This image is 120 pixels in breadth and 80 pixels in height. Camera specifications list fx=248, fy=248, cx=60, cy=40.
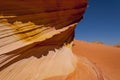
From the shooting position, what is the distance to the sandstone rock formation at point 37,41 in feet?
13.4

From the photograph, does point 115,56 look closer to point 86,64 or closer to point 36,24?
point 86,64

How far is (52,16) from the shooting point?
503 centimetres

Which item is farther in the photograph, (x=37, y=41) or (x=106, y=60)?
(x=106, y=60)

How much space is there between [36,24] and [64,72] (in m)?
1.33

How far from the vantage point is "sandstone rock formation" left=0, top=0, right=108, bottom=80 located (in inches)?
160

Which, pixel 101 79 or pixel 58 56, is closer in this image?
pixel 58 56

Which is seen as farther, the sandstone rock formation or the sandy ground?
the sandy ground

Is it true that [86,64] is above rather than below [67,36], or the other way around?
below

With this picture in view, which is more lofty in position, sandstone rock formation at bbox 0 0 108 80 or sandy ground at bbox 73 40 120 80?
sandstone rock formation at bbox 0 0 108 80

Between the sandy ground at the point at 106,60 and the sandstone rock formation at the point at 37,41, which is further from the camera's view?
the sandy ground at the point at 106,60

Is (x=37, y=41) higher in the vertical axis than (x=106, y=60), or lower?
higher

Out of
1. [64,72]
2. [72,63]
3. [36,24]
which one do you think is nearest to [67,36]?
[72,63]

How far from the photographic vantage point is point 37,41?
459cm

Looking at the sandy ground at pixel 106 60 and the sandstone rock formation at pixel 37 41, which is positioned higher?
the sandstone rock formation at pixel 37 41
